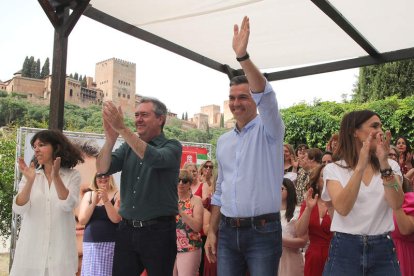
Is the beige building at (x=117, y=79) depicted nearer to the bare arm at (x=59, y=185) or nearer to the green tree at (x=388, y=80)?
the green tree at (x=388, y=80)

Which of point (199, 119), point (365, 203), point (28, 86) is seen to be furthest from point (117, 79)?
point (365, 203)

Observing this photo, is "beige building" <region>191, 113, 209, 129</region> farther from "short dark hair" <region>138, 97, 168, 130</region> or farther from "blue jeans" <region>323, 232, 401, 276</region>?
"blue jeans" <region>323, 232, 401, 276</region>

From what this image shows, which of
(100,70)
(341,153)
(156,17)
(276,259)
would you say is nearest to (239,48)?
(341,153)

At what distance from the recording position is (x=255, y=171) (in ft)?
8.16

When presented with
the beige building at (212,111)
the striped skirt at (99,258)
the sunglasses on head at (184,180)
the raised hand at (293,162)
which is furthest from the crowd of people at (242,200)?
the beige building at (212,111)

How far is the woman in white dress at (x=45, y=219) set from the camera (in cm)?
297

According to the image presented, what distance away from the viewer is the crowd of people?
2197 mm

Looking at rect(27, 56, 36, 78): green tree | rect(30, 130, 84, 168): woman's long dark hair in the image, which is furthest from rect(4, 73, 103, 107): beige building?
rect(30, 130, 84, 168): woman's long dark hair

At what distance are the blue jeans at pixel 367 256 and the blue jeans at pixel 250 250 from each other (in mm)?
373

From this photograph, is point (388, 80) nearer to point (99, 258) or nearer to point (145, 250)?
point (99, 258)

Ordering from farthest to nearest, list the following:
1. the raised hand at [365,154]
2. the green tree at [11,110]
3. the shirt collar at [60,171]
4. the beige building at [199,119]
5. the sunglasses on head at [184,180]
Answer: the beige building at [199,119], the green tree at [11,110], the sunglasses on head at [184,180], the shirt collar at [60,171], the raised hand at [365,154]

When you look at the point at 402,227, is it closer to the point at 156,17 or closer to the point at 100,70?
the point at 156,17

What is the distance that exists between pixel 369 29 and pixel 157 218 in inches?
136

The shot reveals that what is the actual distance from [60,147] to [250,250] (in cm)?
176
